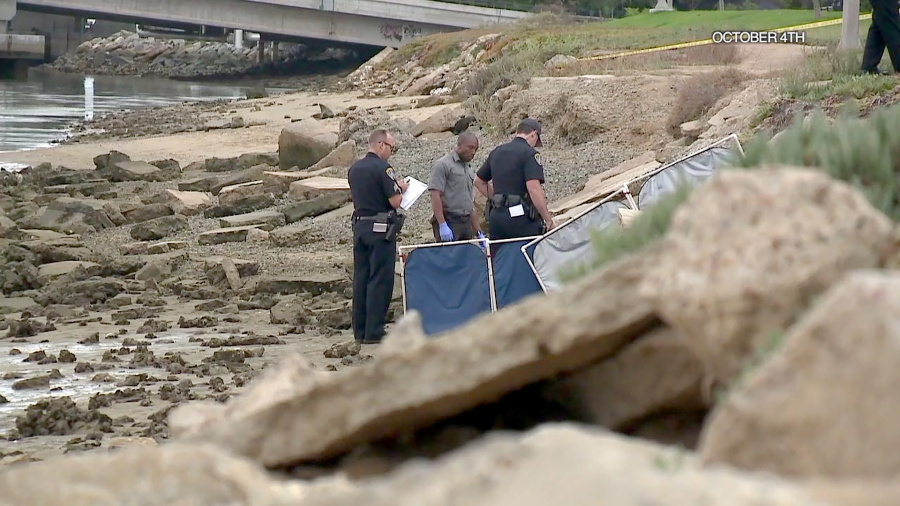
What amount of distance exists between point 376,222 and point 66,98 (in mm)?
45028

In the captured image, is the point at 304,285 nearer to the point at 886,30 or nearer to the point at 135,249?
the point at 135,249

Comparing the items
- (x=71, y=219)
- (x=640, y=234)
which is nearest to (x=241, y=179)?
(x=71, y=219)

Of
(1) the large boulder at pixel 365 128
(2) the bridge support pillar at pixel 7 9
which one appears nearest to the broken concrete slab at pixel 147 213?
(1) the large boulder at pixel 365 128

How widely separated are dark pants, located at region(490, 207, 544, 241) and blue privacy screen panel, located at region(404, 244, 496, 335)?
630 millimetres

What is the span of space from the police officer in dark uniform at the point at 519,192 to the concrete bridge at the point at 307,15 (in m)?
48.1

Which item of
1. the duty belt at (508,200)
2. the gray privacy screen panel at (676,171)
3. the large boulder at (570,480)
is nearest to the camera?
the large boulder at (570,480)

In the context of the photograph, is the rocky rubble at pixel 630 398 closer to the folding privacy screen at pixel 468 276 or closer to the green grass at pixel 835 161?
the green grass at pixel 835 161

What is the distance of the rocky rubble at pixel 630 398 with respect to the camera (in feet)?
9.09

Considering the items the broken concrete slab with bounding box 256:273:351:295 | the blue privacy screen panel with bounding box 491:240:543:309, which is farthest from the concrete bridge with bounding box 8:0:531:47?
the blue privacy screen panel with bounding box 491:240:543:309

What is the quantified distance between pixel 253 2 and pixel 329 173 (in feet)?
126

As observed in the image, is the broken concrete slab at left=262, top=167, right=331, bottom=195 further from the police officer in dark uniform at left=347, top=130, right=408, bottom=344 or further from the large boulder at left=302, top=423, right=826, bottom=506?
the large boulder at left=302, top=423, right=826, bottom=506

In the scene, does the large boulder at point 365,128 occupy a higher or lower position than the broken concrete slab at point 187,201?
higher

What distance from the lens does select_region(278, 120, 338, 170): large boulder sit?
23.0 m

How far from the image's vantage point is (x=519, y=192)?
11047 millimetres
